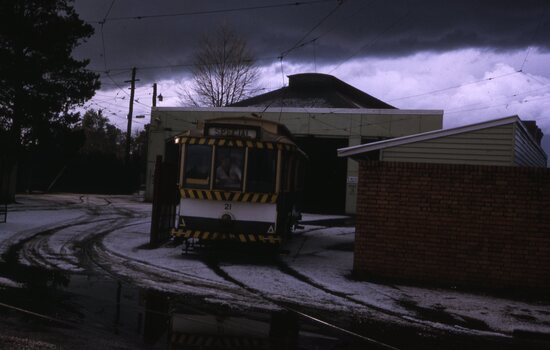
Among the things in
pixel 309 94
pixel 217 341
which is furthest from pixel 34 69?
pixel 309 94

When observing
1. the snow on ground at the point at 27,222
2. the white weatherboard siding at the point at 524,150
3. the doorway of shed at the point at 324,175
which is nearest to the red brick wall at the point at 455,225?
the white weatherboard siding at the point at 524,150

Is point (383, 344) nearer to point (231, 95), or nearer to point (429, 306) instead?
point (429, 306)

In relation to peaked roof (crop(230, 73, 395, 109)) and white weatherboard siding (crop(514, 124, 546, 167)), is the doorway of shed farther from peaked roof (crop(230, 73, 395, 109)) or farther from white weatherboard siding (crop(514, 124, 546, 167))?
white weatherboard siding (crop(514, 124, 546, 167))

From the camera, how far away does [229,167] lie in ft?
43.4

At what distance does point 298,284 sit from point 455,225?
11.6 feet

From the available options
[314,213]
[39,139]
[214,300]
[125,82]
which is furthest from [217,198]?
[125,82]

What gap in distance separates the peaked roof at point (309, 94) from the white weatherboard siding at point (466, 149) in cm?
3041

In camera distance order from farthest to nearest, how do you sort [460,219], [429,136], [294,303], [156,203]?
1. [156,203]
2. [429,136]
3. [460,219]
4. [294,303]

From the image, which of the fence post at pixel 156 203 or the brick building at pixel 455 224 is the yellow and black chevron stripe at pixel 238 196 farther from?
the brick building at pixel 455 224

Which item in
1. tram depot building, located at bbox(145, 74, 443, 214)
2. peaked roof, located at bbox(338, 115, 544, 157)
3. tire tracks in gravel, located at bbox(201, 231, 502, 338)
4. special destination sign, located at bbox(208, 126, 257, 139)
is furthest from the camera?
tram depot building, located at bbox(145, 74, 443, 214)

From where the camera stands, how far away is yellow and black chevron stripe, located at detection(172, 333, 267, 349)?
254 inches

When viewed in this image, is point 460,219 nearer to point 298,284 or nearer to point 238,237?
point 298,284

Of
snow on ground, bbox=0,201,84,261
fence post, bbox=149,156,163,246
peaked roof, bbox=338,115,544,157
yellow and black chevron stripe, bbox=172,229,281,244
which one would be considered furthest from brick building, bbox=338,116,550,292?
snow on ground, bbox=0,201,84,261

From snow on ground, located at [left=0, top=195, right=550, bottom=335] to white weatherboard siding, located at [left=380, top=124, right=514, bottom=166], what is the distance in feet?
11.0
